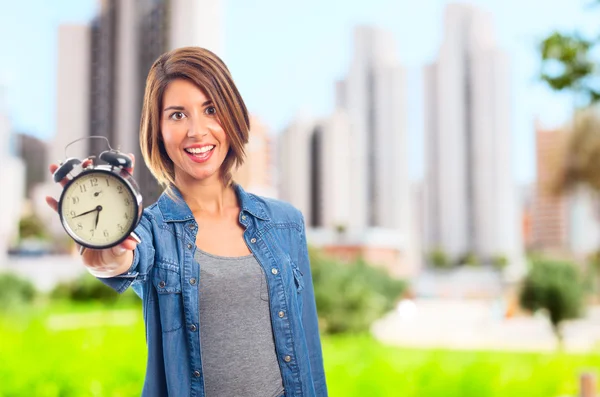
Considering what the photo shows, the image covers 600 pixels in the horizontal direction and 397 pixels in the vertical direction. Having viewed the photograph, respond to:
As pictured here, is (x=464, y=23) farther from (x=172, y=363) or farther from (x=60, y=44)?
(x=172, y=363)

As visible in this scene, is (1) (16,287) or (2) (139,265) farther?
(1) (16,287)

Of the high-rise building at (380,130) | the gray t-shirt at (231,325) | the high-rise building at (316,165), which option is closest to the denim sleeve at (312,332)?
the gray t-shirt at (231,325)

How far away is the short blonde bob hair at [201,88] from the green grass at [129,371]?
1.86 m

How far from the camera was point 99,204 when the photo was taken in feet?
2.53

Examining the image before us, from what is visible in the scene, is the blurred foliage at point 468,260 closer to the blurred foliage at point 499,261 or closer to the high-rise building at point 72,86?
the blurred foliage at point 499,261

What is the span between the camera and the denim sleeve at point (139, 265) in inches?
32.8

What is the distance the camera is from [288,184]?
68.1 ft

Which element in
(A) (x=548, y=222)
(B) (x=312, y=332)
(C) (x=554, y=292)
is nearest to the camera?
(B) (x=312, y=332)

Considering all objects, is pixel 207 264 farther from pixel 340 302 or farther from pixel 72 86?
pixel 72 86

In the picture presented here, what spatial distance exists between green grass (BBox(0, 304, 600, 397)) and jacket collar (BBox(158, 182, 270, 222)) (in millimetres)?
1814

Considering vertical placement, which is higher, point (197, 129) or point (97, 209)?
point (197, 129)

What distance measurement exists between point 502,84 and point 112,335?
87.5 feet

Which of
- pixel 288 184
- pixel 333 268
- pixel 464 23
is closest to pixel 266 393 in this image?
pixel 333 268

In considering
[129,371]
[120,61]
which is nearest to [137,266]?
[129,371]
